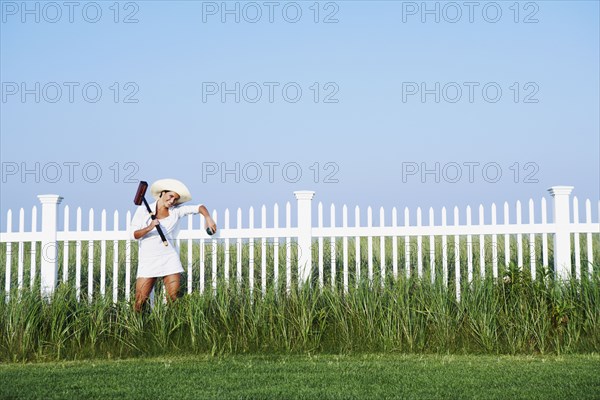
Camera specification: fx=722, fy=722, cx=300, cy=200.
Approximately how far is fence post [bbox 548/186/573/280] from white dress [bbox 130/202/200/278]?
5054 mm

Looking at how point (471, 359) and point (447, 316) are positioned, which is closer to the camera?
point (471, 359)

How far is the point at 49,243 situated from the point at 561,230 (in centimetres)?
706

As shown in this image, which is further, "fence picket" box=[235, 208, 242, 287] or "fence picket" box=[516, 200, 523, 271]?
"fence picket" box=[516, 200, 523, 271]

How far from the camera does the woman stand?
9164 millimetres

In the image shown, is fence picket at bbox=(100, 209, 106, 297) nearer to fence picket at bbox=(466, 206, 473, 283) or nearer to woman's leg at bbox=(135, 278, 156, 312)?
woman's leg at bbox=(135, 278, 156, 312)

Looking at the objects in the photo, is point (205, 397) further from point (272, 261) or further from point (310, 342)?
point (272, 261)

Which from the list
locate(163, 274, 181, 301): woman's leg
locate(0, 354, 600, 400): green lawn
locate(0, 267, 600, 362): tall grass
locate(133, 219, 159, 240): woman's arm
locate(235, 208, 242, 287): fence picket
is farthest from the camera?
locate(235, 208, 242, 287): fence picket

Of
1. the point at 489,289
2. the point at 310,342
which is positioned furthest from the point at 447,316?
the point at 310,342

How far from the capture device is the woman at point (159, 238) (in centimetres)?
916

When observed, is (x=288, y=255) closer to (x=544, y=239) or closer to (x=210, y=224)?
(x=210, y=224)

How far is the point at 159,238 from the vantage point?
9227 mm

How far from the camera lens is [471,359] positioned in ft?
25.6

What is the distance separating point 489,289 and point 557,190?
223 cm

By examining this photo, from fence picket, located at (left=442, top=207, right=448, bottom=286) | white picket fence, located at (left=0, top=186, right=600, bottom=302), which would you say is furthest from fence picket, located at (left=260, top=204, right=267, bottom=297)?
fence picket, located at (left=442, top=207, right=448, bottom=286)
